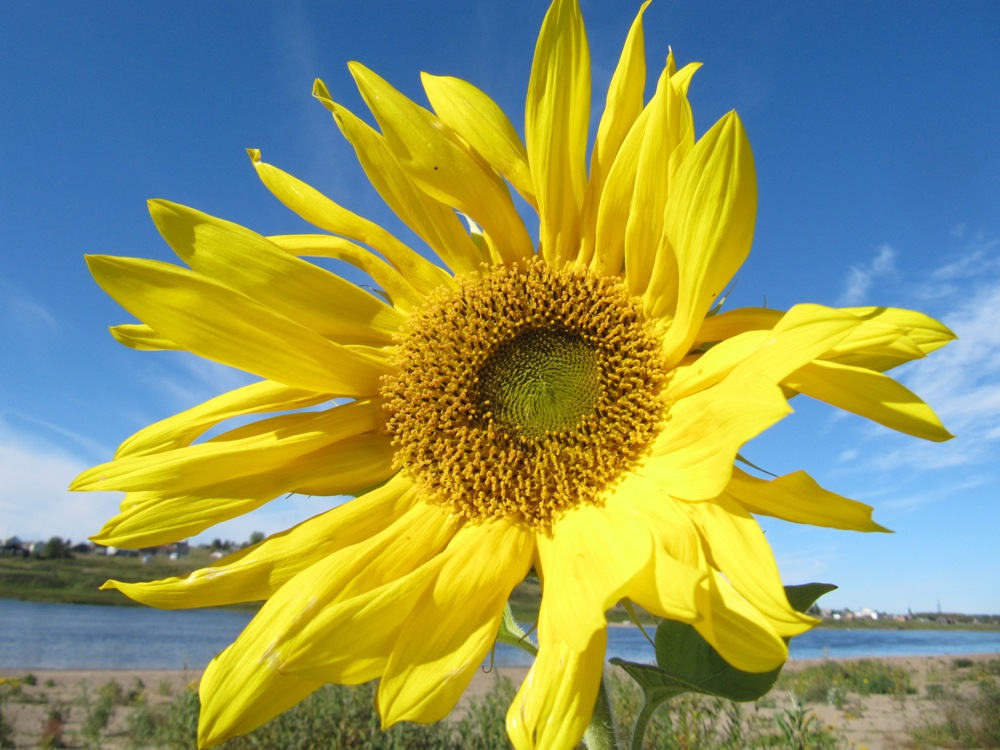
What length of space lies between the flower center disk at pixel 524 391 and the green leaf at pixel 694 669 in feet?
0.97

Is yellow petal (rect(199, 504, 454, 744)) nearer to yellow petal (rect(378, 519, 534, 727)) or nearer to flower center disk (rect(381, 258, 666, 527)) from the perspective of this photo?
yellow petal (rect(378, 519, 534, 727))

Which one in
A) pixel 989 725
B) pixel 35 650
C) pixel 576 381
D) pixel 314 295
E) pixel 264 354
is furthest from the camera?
pixel 35 650

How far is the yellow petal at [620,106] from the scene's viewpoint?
54.3 inches

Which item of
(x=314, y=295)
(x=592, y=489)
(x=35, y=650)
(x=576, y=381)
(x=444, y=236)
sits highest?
(x=444, y=236)

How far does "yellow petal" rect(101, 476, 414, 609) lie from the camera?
49.2 inches

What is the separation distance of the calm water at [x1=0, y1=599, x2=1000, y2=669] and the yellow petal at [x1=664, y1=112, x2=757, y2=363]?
22.0 meters

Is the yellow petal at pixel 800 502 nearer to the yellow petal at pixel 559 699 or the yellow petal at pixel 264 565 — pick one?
the yellow petal at pixel 559 699

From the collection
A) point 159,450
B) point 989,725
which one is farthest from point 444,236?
point 989,725

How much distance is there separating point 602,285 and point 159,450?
98cm

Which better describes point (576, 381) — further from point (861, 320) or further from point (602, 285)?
point (861, 320)

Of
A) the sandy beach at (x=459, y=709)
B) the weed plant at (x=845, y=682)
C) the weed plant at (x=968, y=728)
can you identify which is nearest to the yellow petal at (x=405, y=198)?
the sandy beach at (x=459, y=709)

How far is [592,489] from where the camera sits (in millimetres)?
1465

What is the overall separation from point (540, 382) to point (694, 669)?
695 mm

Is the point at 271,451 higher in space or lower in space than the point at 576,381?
lower
